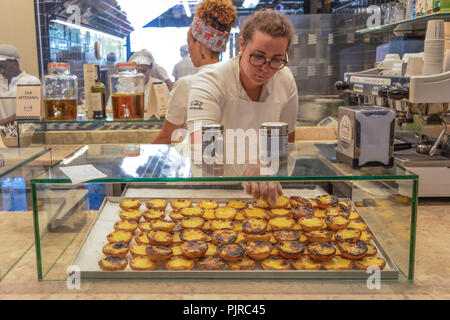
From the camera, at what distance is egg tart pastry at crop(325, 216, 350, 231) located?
135 centimetres

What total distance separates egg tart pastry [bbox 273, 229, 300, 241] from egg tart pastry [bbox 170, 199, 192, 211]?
14.1 inches

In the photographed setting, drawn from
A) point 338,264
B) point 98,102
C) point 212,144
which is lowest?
point 338,264

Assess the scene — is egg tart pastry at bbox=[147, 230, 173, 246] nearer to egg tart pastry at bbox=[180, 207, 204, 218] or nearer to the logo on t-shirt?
egg tart pastry at bbox=[180, 207, 204, 218]

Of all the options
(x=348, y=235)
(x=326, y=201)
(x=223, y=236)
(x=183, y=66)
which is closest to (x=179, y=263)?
(x=223, y=236)

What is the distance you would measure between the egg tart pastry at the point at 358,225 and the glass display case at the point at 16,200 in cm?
98

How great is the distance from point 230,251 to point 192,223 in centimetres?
23

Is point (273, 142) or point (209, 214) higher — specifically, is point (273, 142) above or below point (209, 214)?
above

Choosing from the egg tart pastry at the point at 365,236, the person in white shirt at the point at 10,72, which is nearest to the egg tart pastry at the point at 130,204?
the egg tart pastry at the point at 365,236

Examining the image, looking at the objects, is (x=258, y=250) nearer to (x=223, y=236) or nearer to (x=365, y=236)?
(x=223, y=236)

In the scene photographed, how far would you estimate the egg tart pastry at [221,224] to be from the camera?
Answer: 53.7 inches

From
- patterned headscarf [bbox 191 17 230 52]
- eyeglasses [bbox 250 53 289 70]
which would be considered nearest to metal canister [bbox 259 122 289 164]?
eyeglasses [bbox 250 53 289 70]

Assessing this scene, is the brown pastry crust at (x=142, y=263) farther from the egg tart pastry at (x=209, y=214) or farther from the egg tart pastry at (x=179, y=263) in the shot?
the egg tart pastry at (x=209, y=214)

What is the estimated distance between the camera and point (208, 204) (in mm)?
1529

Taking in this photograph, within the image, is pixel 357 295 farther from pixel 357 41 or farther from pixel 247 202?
pixel 357 41
